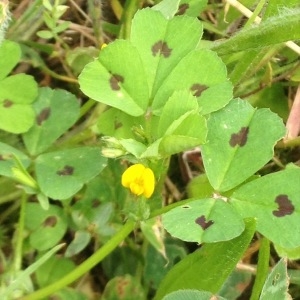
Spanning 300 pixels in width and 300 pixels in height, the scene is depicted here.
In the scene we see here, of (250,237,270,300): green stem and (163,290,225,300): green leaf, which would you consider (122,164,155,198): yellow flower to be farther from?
(250,237,270,300): green stem

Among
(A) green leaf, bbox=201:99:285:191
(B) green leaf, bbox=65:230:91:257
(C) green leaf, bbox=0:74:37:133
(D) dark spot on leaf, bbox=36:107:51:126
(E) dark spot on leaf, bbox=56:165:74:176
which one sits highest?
(C) green leaf, bbox=0:74:37:133

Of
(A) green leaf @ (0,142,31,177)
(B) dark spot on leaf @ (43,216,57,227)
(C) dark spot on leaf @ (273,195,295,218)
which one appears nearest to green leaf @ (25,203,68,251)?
(B) dark spot on leaf @ (43,216,57,227)

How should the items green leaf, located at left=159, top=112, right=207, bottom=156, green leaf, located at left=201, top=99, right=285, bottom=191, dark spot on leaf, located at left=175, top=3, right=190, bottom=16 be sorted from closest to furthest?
green leaf, located at left=159, top=112, right=207, bottom=156 → green leaf, located at left=201, top=99, right=285, bottom=191 → dark spot on leaf, located at left=175, top=3, right=190, bottom=16

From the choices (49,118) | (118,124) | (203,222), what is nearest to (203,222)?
(203,222)

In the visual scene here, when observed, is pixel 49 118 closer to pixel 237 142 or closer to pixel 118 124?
pixel 118 124

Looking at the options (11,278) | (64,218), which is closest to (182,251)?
(64,218)

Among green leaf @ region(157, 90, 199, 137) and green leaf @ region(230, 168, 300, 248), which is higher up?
green leaf @ region(157, 90, 199, 137)

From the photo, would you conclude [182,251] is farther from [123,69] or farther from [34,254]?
[123,69]
